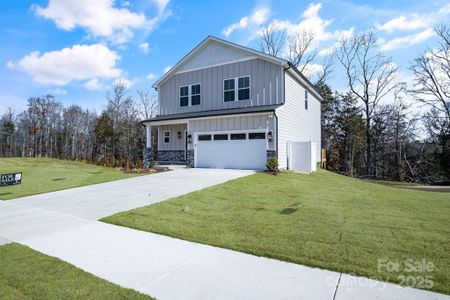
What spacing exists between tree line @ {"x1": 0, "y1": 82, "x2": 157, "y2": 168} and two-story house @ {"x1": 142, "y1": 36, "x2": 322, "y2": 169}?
1825cm

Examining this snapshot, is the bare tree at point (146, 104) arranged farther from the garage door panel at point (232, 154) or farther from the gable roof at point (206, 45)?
the garage door panel at point (232, 154)

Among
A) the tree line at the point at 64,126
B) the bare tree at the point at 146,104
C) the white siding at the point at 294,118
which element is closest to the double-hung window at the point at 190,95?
the white siding at the point at 294,118

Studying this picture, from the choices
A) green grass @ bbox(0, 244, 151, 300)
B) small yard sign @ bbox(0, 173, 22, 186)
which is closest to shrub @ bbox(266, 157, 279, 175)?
green grass @ bbox(0, 244, 151, 300)

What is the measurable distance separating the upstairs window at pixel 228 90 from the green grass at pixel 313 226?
8516 mm

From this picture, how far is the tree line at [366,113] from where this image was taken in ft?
83.4

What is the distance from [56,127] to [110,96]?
14.6m

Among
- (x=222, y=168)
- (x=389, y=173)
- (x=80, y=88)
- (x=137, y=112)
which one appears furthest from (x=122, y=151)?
(x=389, y=173)

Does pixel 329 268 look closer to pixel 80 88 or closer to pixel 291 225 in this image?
pixel 291 225

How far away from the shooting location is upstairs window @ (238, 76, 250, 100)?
594 inches

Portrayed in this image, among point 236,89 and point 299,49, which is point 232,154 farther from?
point 299,49

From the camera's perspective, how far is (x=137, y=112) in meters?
35.0

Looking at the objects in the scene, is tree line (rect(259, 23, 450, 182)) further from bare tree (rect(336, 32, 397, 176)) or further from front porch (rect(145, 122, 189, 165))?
front porch (rect(145, 122, 189, 165))

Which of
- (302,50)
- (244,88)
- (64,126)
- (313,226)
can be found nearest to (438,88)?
(302,50)

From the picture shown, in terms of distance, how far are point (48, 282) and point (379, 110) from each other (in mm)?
32714
